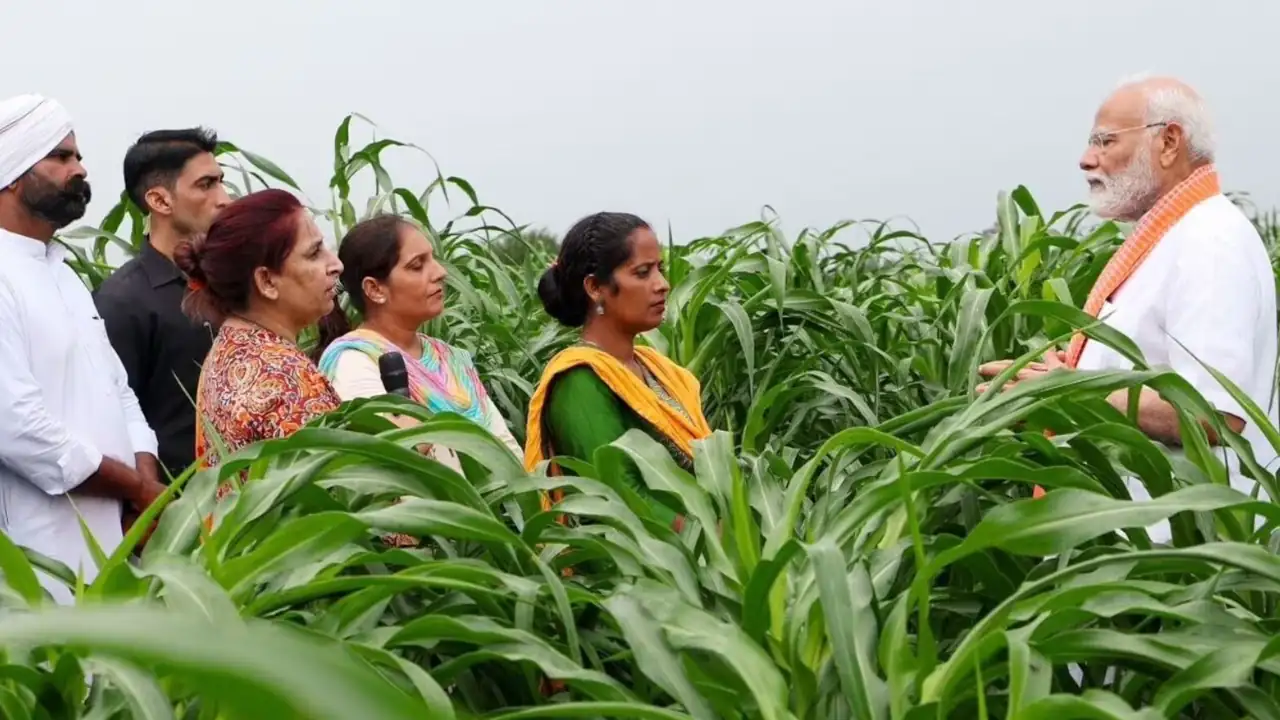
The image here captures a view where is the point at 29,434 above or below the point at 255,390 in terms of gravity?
below

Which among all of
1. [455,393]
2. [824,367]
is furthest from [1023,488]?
[824,367]

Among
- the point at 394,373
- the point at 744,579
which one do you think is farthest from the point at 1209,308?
the point at 394,373

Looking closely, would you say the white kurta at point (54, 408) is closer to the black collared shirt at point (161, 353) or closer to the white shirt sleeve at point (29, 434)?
the white shirt sleeve at point (29, 434)

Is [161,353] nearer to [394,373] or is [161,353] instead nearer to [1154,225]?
[394,373]

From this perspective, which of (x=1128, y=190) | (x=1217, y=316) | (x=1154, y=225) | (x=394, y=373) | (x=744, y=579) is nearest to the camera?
→ (x=744, y=579)

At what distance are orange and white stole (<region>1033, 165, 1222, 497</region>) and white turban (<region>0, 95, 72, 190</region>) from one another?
79.5 inches

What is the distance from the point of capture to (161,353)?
3.74m

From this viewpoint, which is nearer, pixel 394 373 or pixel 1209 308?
pixel 1209 308

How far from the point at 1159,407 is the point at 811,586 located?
1.09 metres

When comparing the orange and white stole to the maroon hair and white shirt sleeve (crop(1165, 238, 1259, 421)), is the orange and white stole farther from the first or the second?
the maroon hair

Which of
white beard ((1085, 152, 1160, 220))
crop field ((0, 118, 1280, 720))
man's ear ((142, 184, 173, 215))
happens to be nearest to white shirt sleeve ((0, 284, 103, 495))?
man's ear ((142, 184, 173, 215))

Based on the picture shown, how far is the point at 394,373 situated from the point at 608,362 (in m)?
0.42

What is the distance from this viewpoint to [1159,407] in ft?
8.95

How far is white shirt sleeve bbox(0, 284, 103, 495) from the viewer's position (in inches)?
124
